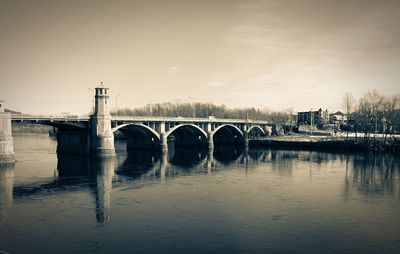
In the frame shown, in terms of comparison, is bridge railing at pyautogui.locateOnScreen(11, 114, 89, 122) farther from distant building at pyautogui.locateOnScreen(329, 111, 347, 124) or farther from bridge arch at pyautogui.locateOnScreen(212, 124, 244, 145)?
distant building at pyautogui.locateOnScreen(329, 111, 347, 124)

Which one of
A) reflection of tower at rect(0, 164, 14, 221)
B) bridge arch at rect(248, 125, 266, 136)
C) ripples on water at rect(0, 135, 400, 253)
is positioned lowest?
ripples on water at rect(0, 135, 400, 253)

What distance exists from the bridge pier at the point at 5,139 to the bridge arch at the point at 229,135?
2172 inches

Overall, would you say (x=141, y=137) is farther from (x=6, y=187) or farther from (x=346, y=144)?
(x=346, y=144)

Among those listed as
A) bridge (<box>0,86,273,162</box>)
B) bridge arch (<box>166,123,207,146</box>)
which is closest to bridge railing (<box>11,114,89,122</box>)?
bridge (<box>0,86,273,162</box>)

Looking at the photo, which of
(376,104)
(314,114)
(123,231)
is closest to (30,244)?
(123,231)

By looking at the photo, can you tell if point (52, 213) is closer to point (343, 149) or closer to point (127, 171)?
point (127, 171)

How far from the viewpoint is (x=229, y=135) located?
98500 mm

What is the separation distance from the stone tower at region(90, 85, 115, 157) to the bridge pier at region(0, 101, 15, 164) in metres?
12.9

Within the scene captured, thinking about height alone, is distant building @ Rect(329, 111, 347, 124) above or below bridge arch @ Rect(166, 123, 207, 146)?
above

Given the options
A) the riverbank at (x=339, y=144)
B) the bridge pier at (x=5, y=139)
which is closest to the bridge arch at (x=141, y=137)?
the bridge pier at (x=5, y=139)

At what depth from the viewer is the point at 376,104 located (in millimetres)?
82750

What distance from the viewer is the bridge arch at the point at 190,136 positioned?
8206cm

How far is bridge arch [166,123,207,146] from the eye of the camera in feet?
269

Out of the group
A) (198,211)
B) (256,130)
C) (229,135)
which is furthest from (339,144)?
(198,211)
